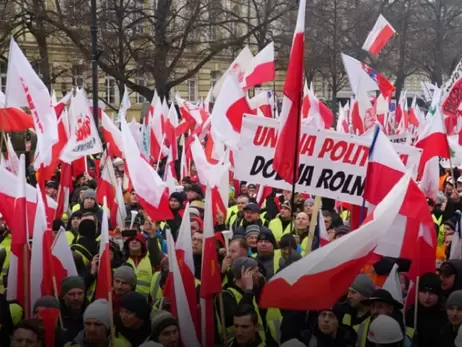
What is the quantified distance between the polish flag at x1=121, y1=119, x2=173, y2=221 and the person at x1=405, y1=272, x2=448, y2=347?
311 cm

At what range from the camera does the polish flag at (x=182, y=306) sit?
5363 millimetres

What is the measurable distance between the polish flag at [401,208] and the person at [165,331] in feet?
5.73

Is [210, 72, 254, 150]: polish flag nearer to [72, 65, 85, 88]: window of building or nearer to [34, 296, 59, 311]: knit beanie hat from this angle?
[34, 296, 59, 311]: knit beanie hat

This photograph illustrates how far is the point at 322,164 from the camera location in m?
6.02

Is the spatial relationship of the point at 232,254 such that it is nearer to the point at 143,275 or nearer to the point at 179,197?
the point at 143,275

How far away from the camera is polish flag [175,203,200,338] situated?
5527 mm

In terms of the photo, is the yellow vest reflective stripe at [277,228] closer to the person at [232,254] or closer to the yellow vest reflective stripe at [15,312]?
the person at [232,254]

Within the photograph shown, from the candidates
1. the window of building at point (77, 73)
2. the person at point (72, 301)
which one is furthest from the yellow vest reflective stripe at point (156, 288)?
the window of building at point (77, 73)

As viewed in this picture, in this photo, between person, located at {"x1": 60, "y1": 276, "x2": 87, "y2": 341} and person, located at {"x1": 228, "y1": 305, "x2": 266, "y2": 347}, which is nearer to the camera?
person, located at {"x1": 228, "y1": 305, "x2": 266, "y2": 347}

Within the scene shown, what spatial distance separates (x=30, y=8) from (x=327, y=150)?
62.5 ft

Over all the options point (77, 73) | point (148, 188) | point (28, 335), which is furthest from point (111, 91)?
point (28, 335)

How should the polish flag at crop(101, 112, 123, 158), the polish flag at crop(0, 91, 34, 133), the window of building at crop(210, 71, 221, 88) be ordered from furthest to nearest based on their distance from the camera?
the window of building at crop(210, 71, 221, 88) < the polish flag at crop(101, 112, 123, 158) < the polish flag at crop(0, 91, 34, 133)

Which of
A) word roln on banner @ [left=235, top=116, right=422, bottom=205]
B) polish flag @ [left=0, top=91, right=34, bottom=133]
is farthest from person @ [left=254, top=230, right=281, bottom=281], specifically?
polish flag @ [left=0, top=91, right=34, bottom=133]

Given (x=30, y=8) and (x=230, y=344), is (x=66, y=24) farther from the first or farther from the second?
(x=230, y=344)
